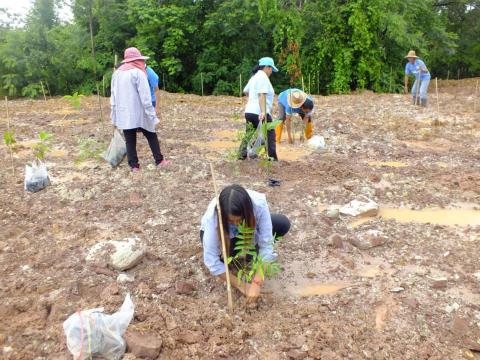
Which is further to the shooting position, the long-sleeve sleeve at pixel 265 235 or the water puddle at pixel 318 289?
the water puddle at pixel 318 289

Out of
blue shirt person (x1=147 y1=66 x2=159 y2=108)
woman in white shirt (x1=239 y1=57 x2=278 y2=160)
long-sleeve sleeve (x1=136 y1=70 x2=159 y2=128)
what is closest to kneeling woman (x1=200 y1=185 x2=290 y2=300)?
long-sleeve sleeve (x1=136 y1=70 x2=159 y2=128)

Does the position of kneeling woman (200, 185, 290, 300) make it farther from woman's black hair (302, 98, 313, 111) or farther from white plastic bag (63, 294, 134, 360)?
woman's black hair (302, 98, 313, 111)

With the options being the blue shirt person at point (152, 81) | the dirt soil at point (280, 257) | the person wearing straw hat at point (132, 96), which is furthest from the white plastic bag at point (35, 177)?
the blue shirt person at point (152, 81)

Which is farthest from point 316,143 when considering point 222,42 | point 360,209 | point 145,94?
point 222,42

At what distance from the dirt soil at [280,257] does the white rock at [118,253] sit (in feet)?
0.22

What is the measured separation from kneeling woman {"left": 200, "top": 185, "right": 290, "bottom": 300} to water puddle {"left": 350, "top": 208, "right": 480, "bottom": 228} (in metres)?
1.52

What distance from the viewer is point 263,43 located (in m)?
16.7

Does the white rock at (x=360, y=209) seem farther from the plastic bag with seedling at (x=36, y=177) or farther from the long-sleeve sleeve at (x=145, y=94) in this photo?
the plastic bag with seedling at (x=36, y=177)

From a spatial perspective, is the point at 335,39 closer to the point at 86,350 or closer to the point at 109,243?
the point at 109,243

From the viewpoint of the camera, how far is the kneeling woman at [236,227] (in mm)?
2463

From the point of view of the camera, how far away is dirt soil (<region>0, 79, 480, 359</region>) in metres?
2.53

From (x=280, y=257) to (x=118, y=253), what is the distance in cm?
123

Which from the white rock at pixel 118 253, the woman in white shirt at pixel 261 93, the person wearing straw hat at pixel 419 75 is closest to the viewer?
the white rock at pixel 118 253

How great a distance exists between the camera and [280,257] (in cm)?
342
